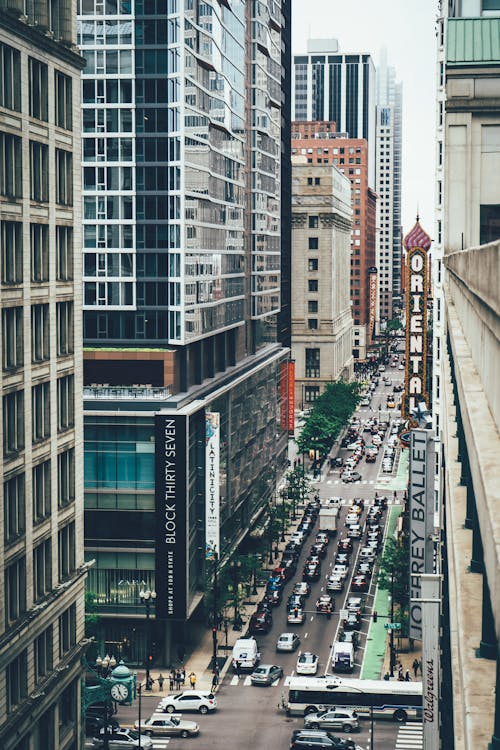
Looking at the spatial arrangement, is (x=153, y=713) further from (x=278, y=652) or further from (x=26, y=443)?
(x=26, y=443)

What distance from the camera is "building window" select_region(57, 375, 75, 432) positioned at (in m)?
55.1

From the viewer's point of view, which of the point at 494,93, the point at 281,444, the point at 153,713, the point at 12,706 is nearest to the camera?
the point at 494,93

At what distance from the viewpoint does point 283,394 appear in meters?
146

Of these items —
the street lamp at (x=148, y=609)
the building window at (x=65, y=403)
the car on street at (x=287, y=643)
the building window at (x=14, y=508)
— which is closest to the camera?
the building window at (x=14, y=508)

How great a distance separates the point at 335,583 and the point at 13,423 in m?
61.1

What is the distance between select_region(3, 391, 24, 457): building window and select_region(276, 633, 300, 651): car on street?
4428 cm

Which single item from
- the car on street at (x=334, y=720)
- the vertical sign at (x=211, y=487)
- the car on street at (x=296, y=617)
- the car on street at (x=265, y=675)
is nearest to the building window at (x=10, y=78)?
the car on street at (x=334, y=720)

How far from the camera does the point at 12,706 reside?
4825cm

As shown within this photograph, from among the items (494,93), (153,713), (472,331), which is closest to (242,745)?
(153,713)

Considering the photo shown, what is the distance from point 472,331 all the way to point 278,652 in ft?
233

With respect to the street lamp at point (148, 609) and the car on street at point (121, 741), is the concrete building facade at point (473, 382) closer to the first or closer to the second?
the car on street at point (121, 741)

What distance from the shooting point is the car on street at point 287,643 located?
8875 centimetres

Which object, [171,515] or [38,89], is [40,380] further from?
[171,515]

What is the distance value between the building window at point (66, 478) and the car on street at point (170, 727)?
22.1 metres
